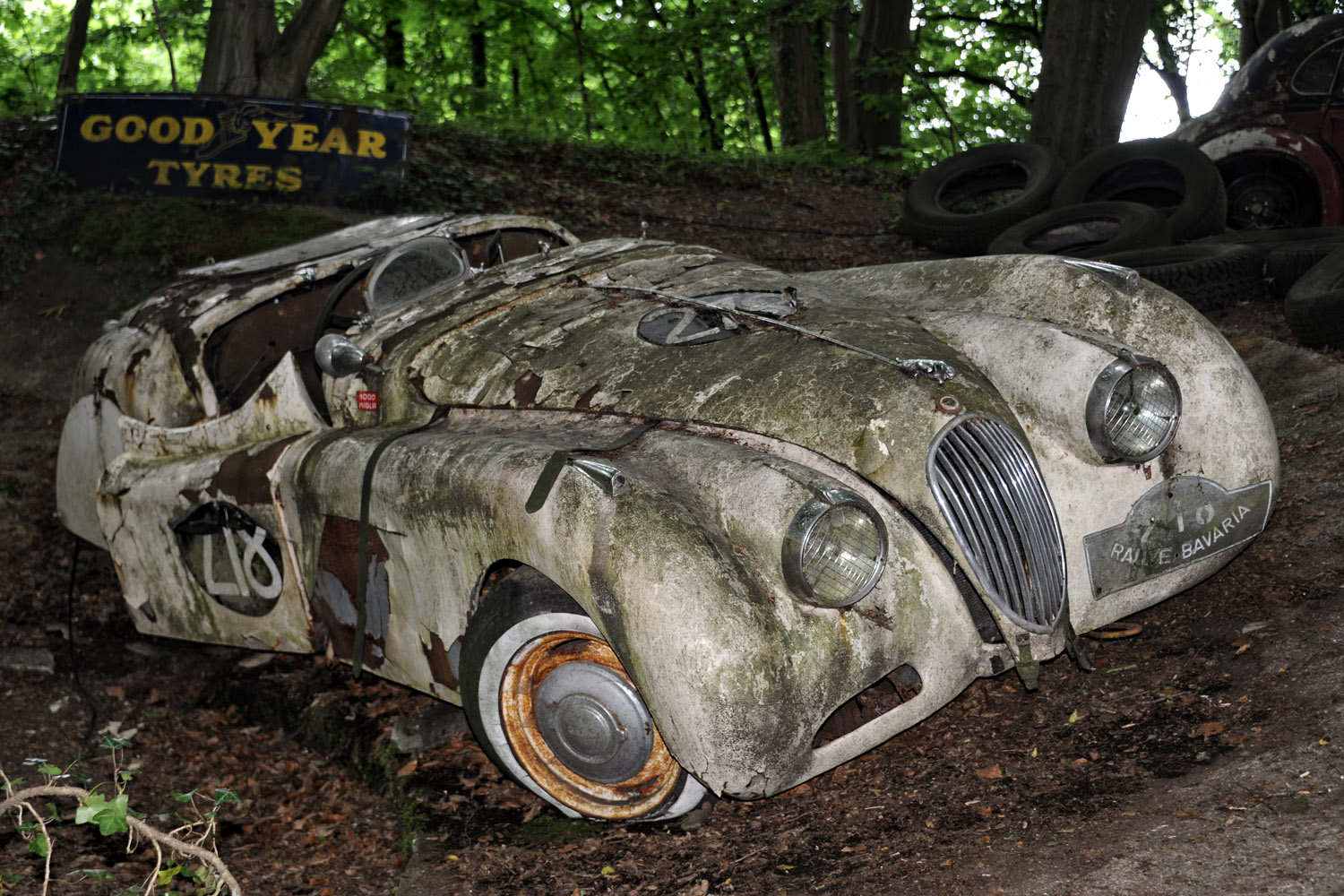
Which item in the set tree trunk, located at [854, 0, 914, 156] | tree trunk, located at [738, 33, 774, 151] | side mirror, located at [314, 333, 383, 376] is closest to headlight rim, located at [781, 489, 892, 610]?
side mirror, located at [314, 333, 383, 376]

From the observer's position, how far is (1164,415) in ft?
12.0

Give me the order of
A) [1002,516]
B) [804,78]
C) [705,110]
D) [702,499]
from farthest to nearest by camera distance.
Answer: [705,110] < [804,78] < [1002,516] < [702,499]

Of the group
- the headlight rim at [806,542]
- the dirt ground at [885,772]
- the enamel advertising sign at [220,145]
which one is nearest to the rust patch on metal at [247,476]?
the dirt ground at [885,772]

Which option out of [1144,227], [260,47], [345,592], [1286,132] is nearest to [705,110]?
[260,47]

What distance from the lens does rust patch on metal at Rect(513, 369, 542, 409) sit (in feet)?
13.1

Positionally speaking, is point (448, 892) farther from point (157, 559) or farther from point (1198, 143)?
point (1198, 143)

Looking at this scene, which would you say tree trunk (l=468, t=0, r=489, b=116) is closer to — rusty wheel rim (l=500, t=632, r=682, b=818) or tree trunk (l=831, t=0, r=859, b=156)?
tree trunk (l=831, t=0, r=859, b=156)

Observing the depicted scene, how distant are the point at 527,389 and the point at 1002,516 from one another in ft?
5.33

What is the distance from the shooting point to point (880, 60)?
43.3 feet

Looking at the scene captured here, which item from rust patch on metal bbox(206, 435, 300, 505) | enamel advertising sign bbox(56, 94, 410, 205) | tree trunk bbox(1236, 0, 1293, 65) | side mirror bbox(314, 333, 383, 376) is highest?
tree trunk bbox(1236, 0, 1293, 65)

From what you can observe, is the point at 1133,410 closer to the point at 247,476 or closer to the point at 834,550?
the point at 834,550

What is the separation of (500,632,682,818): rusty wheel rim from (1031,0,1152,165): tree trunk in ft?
26.6

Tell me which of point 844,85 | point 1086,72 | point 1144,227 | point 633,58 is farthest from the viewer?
point 633,58

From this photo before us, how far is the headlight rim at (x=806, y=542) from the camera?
9.88 ft
